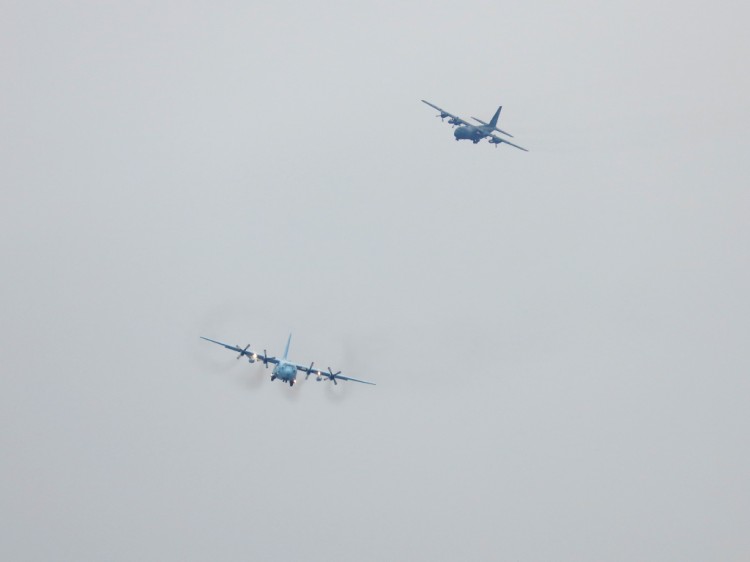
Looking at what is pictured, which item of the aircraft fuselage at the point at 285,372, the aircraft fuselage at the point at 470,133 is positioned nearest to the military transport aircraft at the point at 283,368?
the aircraft fuselage at the point at 285,372

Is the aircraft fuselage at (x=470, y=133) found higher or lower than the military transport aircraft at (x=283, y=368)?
higher

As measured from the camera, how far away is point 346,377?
398 ft

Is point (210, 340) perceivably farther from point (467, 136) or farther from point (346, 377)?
point (467, 136)

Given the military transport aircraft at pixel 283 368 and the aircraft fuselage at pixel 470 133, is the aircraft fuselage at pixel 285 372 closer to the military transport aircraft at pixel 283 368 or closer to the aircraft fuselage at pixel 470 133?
the military transport aircraft at pixel 283 368

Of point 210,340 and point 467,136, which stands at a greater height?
point 467,136

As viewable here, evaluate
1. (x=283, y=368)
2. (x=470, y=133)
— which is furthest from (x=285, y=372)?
(x=470, y=133)

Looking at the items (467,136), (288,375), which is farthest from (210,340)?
(467,136)

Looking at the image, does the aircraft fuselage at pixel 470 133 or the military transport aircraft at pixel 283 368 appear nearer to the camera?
the military transport aircraft at pixel 283 368

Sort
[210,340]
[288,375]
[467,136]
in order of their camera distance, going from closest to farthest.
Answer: [288,375]
[210,340]
[467,136]

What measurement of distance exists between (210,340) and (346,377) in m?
16.1

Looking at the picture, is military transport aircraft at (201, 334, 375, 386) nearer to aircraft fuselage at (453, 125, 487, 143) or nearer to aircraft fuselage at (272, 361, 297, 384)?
aircraft fuselage at (272, 361, 297, 384)

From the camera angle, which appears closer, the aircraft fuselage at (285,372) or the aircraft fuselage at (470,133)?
the aircraft fuselage at (285,372)

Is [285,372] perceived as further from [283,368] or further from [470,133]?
Answer: [470,133]

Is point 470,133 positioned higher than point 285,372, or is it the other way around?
point 470,133
